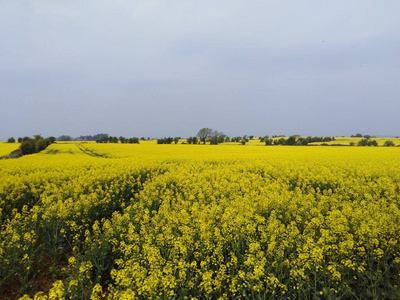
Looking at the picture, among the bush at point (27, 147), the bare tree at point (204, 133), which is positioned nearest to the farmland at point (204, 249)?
the bush at point (27, 147)

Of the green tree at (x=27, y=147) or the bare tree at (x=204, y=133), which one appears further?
the bare tree at (x=204, y=133)

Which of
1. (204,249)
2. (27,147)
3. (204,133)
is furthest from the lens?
(204,133)

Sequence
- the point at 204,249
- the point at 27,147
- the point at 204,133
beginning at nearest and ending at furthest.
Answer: the point at 204,249
the point at 27,147
the point at 204,133

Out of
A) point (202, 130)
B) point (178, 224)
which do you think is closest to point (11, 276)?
point (178, 224)

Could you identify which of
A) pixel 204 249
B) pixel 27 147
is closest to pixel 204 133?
pixel 27 147

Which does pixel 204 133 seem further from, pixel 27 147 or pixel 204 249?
pixel 204 249

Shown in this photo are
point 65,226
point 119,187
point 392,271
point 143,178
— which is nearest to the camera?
point 392,271

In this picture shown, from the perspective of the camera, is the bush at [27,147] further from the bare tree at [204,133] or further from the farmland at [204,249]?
the bare tree at [204,133]

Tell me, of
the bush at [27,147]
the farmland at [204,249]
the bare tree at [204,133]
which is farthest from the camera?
the bare tree at [204,133]

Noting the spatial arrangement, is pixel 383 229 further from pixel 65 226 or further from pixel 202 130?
pixel 202 130

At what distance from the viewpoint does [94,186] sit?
34.5ft

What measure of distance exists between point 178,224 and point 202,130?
96.5m

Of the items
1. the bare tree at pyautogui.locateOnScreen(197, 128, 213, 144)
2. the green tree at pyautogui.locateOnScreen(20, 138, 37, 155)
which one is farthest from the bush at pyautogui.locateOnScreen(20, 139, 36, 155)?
the bare tree at pyautogui.locateOnScreen(197, 128, 213, 144)

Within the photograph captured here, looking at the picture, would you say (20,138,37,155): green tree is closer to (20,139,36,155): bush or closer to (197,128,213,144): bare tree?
(20,139,36,155): bush
